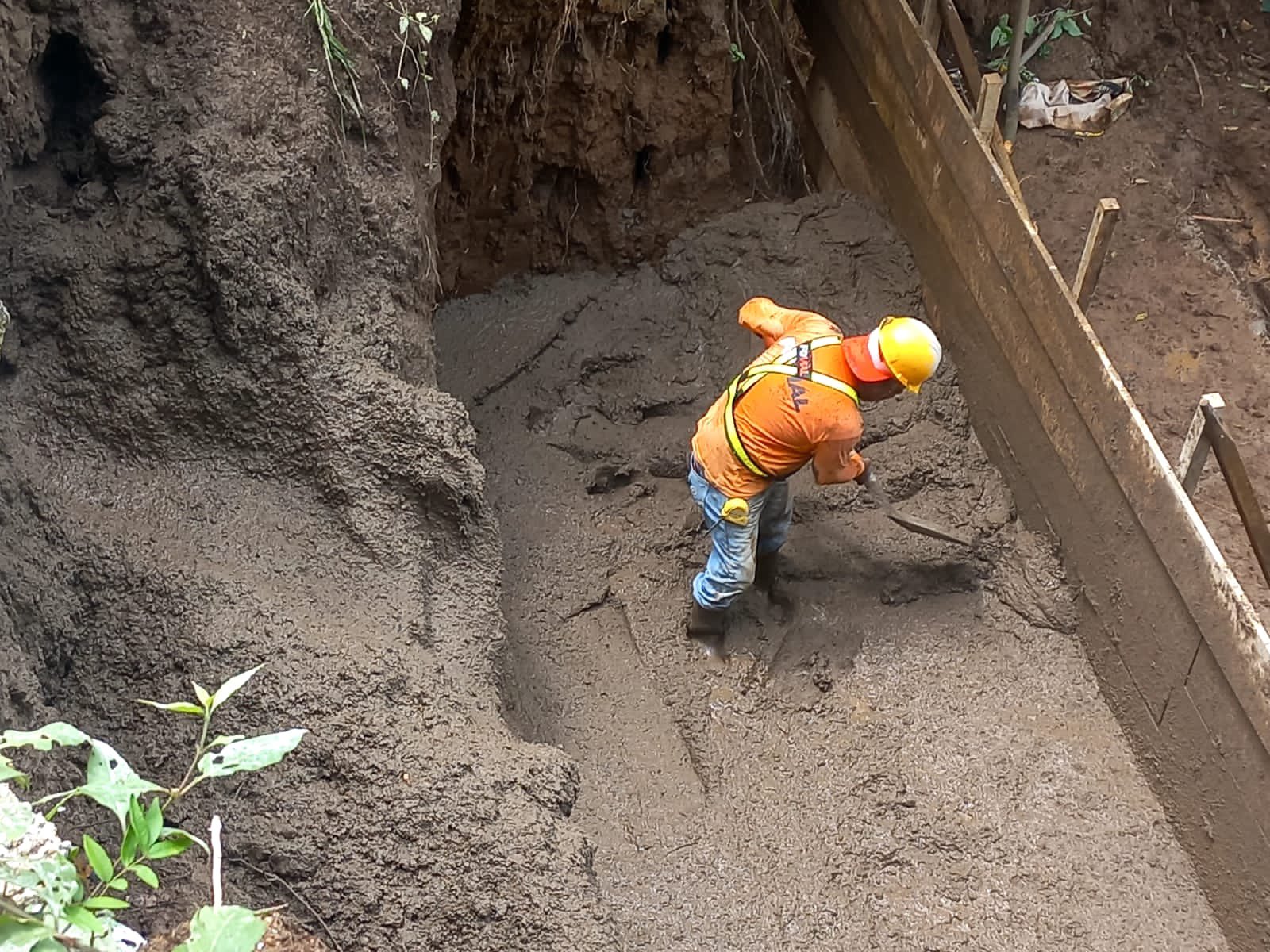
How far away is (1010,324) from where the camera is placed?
4.35 m

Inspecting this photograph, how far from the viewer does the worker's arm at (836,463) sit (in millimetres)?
3678

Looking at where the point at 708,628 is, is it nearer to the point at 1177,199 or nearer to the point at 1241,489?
the point at 1241,489

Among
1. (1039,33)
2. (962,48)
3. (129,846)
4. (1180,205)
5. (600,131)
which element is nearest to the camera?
(129,846)

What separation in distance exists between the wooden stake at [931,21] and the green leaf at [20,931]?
4377 millimetres

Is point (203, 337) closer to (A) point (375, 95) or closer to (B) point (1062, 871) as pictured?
(A) point (375, 95)

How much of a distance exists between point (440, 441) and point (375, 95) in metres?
1.02

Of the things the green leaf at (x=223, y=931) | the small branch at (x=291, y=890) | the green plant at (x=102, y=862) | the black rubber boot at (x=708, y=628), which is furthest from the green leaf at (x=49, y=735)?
the black rubber boot at (x=708, y=628)

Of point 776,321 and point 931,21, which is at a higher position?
point 931,21

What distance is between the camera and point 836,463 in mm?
3732

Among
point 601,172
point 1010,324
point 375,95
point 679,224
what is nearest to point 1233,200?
point 1010,324

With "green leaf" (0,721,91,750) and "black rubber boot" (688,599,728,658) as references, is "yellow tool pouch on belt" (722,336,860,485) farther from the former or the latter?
"green leaf" (0,721,91,750)

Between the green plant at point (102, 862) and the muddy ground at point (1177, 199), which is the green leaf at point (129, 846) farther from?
the muddy ground at point (1177, 199)

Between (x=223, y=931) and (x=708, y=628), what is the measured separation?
9.38 feet

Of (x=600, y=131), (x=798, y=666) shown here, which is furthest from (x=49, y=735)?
(x=600, y=131)
